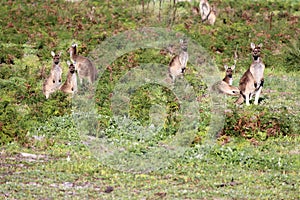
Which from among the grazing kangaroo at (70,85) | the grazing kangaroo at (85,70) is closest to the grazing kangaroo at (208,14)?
the grazing kangaroo at (85,70)

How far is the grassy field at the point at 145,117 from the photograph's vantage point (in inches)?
421

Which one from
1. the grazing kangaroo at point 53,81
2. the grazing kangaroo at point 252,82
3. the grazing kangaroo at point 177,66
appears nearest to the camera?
the grazing kangaroo at point 252,82

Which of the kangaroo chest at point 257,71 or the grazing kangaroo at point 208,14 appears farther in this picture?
the grazing kangaroo at point 208,14

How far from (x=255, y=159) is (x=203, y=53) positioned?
8.82 meters

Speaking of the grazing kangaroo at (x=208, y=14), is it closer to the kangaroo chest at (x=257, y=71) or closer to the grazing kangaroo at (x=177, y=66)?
the grazing kangaroo at (x=177, y=66)

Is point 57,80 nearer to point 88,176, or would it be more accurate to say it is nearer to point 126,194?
point 88,176

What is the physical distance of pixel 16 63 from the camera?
739 inches

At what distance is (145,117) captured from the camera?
13.9 metres

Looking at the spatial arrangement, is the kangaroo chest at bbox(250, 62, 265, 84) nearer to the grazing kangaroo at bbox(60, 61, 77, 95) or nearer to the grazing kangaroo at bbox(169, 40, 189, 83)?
the grazing kangaroo at bbox(169, 40, 189, 83)

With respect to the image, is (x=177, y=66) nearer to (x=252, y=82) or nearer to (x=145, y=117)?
(x=252, y=82)

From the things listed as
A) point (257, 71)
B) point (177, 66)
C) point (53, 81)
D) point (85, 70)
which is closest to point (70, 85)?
point (53, 81)

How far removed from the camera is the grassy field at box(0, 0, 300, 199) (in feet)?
35.1

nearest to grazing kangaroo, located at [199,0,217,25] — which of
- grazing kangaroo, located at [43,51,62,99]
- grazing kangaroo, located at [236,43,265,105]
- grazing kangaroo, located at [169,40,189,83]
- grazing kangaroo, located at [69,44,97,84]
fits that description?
grazing kangaroo, located at [169,40,189,83]

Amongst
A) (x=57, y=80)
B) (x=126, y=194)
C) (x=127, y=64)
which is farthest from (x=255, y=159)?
(x=127, y=64)
